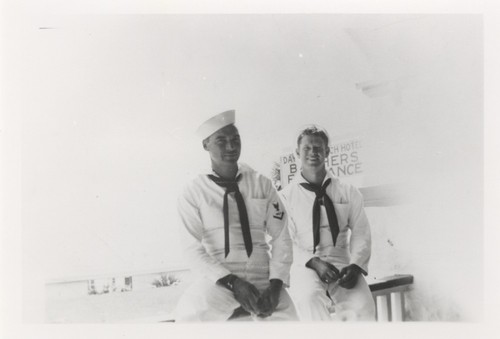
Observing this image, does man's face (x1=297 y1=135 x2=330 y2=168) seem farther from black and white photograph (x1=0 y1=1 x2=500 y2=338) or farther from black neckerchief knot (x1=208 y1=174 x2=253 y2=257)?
black neckerchief knot (x1=208 y1=174 x2=253 y2=257)

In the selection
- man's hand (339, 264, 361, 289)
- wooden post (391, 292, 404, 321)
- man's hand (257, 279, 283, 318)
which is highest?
man's hand (339, 264, 361, 289)

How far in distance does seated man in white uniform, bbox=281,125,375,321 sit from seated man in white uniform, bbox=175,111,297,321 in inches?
1.9

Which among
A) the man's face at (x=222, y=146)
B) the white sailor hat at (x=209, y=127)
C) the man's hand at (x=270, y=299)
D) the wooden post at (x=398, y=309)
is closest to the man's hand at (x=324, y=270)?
the man's hand at (x=270, y=299)

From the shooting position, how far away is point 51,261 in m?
1.97

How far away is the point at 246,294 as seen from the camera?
6.41 feet

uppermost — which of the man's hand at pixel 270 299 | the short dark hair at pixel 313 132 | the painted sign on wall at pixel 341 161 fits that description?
the short dark hair at pixel 313 132

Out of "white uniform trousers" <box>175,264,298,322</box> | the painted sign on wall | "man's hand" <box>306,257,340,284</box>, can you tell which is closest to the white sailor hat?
the painted sign on wall

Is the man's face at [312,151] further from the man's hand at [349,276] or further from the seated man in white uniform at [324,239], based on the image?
the man's hand at [349,276]

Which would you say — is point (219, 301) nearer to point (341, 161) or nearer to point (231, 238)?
point (231, 238)

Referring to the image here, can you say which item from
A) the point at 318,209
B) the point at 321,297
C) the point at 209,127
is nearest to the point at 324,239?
the point at 318,209

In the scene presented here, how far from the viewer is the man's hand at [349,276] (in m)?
1.98

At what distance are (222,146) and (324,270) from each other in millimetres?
591

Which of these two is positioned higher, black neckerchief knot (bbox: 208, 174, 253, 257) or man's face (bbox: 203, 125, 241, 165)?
man's face (bbox: 203, 125, 241, 165)

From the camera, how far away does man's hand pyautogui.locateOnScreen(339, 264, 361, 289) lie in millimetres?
1976
